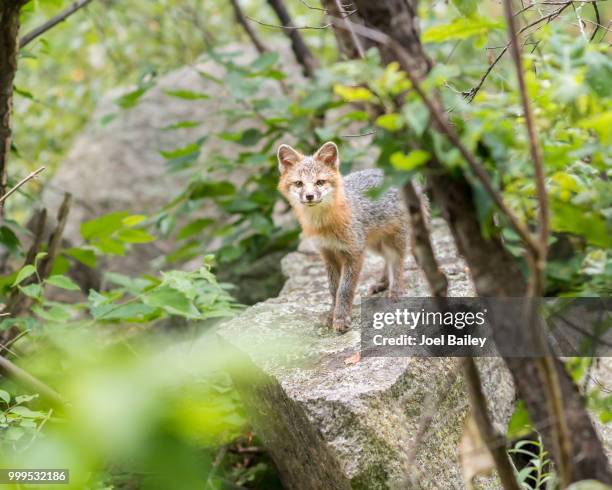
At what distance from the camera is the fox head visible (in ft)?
16.1

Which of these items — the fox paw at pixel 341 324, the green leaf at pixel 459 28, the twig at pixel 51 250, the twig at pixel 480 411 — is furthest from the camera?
the twig at pixel 51 250

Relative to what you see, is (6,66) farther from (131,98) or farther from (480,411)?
(480,411)

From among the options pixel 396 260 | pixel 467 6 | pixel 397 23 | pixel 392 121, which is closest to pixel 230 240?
pixel 396 260

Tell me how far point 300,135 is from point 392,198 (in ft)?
5.61

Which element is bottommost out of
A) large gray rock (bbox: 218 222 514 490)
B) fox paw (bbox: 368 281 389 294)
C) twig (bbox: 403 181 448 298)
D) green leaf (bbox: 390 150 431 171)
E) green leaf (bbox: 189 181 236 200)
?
large gray rock (bbox: 218 222 514 490)

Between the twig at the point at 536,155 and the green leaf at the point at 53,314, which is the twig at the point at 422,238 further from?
the green leaf at the point at 53,314

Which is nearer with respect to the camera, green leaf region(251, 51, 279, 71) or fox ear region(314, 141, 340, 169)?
fox ear region(314, 141, 340, 169)

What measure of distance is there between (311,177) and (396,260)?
80 centimetres

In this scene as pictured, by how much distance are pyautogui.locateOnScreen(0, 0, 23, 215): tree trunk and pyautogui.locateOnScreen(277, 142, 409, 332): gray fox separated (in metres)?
1.81

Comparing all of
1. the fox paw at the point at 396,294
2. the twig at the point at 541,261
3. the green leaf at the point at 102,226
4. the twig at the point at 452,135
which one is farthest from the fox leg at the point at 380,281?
the twig at the point at 452,135

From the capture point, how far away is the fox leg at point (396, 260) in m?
4.89

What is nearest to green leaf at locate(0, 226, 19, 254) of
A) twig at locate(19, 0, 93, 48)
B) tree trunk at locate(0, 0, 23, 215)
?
tree trunk at locate(0, 0, 23, 215)

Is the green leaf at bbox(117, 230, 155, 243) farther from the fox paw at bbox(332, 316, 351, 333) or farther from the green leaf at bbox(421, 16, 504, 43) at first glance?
the green leaf at bbox(421, 16, 504, 43)

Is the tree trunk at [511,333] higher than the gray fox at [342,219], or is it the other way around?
the gray fox at [342,219]
